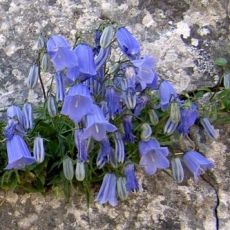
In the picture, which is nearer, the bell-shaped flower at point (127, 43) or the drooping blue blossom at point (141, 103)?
the bell-shaped flower at point (127, 43)

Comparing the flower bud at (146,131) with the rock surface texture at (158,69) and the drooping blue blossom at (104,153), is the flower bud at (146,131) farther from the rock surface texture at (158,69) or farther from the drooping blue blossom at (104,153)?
the rock surface texture at (158,69)

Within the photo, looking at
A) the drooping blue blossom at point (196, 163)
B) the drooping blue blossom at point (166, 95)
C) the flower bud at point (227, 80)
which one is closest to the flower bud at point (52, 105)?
the drooping blue blossom at point (166, 95)

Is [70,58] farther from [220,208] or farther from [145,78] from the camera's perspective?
[220,208]

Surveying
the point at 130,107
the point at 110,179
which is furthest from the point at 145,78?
the point at 110,179

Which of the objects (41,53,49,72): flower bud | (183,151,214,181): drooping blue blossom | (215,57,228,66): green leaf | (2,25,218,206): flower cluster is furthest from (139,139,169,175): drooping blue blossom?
(215,57,228,66): green leaf

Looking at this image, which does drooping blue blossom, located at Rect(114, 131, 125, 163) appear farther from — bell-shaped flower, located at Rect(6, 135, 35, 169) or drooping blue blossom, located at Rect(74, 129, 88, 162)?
bell-shaped flower, located at Rect(6, 135, 35, 169)

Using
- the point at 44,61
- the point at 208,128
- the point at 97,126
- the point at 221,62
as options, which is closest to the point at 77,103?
the point at 97,126
